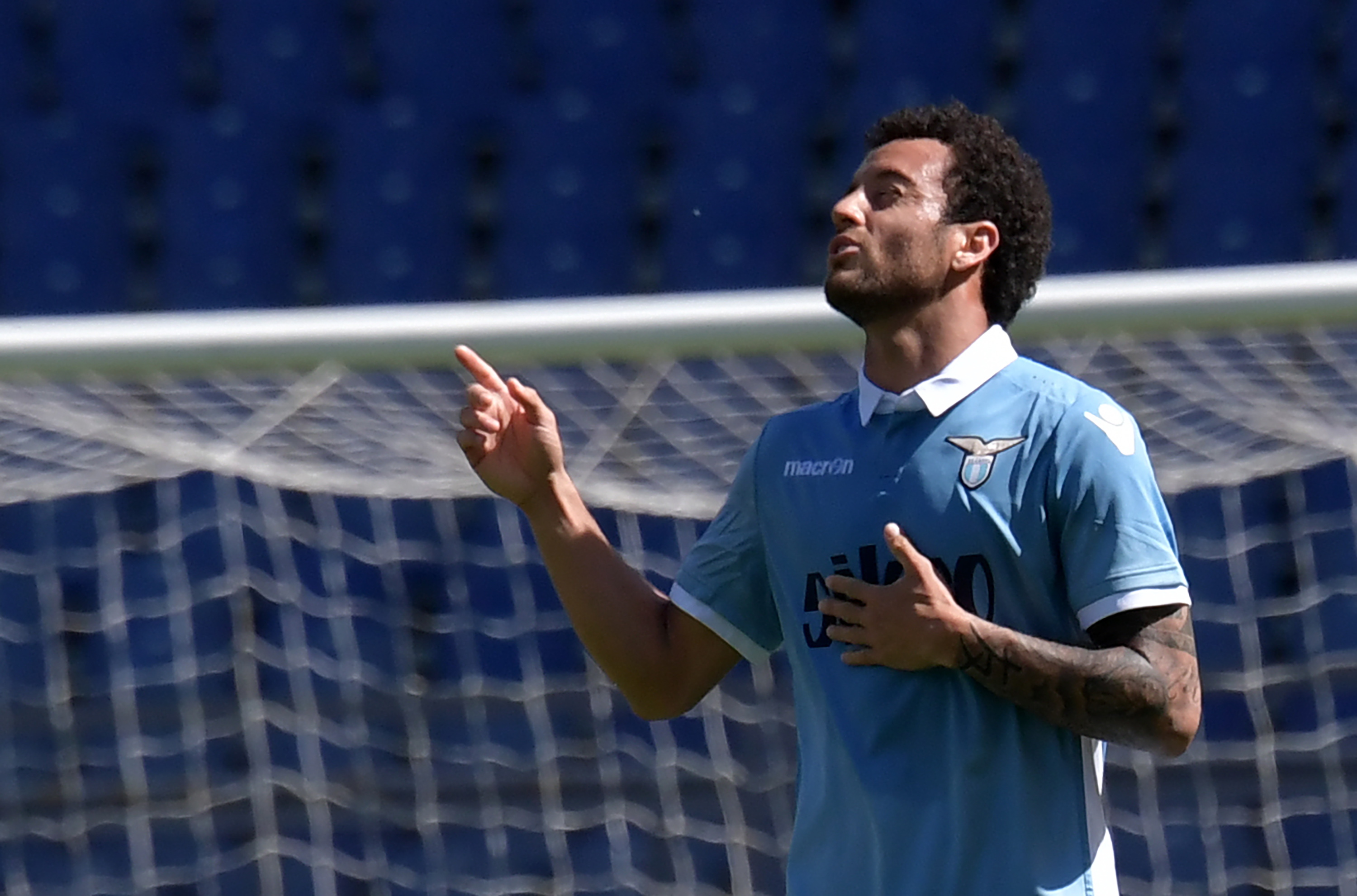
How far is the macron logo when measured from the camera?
1.43 m

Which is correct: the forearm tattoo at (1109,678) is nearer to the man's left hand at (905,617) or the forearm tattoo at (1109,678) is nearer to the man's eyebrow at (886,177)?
the man's left hand at (905,617)

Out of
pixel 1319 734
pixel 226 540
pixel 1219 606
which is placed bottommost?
pixel 1319 734

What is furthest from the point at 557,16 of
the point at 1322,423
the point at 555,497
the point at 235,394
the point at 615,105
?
the point at 555,497

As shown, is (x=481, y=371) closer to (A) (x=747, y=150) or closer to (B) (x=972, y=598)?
(B) (x=972, y=598)


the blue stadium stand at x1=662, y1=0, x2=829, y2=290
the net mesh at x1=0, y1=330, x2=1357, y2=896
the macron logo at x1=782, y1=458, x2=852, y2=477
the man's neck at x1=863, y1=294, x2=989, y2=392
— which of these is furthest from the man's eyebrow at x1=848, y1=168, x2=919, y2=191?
the blue stadium stand at x1=662, y1=0, x2=829, y2=290

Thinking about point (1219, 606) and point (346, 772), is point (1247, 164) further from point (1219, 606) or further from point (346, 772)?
point (346, 772)

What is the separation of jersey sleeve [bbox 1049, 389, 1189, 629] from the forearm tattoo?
0.08 feet

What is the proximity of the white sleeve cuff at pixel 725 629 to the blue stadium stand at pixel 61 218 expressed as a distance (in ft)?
9.34

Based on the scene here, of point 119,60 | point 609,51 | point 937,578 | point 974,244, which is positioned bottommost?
point 937,578

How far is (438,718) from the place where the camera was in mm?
3484

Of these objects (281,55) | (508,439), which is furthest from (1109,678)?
(281,55)

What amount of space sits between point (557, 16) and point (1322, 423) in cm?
222

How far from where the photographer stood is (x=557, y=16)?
13.6ft

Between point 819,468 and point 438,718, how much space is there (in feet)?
7.18
